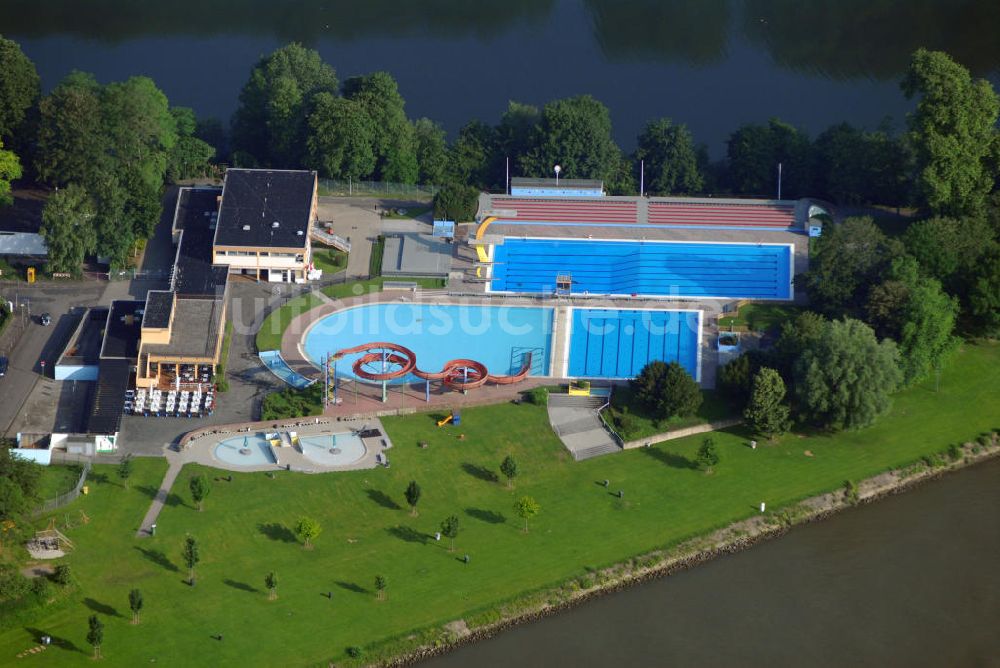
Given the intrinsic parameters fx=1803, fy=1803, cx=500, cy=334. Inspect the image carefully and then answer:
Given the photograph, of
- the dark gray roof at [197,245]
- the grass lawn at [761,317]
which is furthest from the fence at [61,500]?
the grass lawn at [761,317]

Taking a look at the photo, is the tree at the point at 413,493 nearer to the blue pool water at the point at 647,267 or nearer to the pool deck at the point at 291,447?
the pool deck at the point at 291,447

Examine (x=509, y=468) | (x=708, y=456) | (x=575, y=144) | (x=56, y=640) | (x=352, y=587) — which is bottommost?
(x=56, y=640)

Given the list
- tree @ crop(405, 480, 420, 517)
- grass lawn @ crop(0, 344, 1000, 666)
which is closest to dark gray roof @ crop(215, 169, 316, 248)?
grass lawn @ crop(0, 344, 1000, 666)

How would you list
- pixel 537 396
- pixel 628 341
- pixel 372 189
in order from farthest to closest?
pixel 372 189 < pixel 628 341 < pixel 537 396

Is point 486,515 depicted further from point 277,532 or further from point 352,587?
point 277,532

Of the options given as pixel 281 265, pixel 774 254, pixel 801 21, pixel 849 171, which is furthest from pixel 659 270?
pixel 801 21

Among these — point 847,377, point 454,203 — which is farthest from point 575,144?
point 847,377

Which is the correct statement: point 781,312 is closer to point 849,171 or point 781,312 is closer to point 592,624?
point 849,171
